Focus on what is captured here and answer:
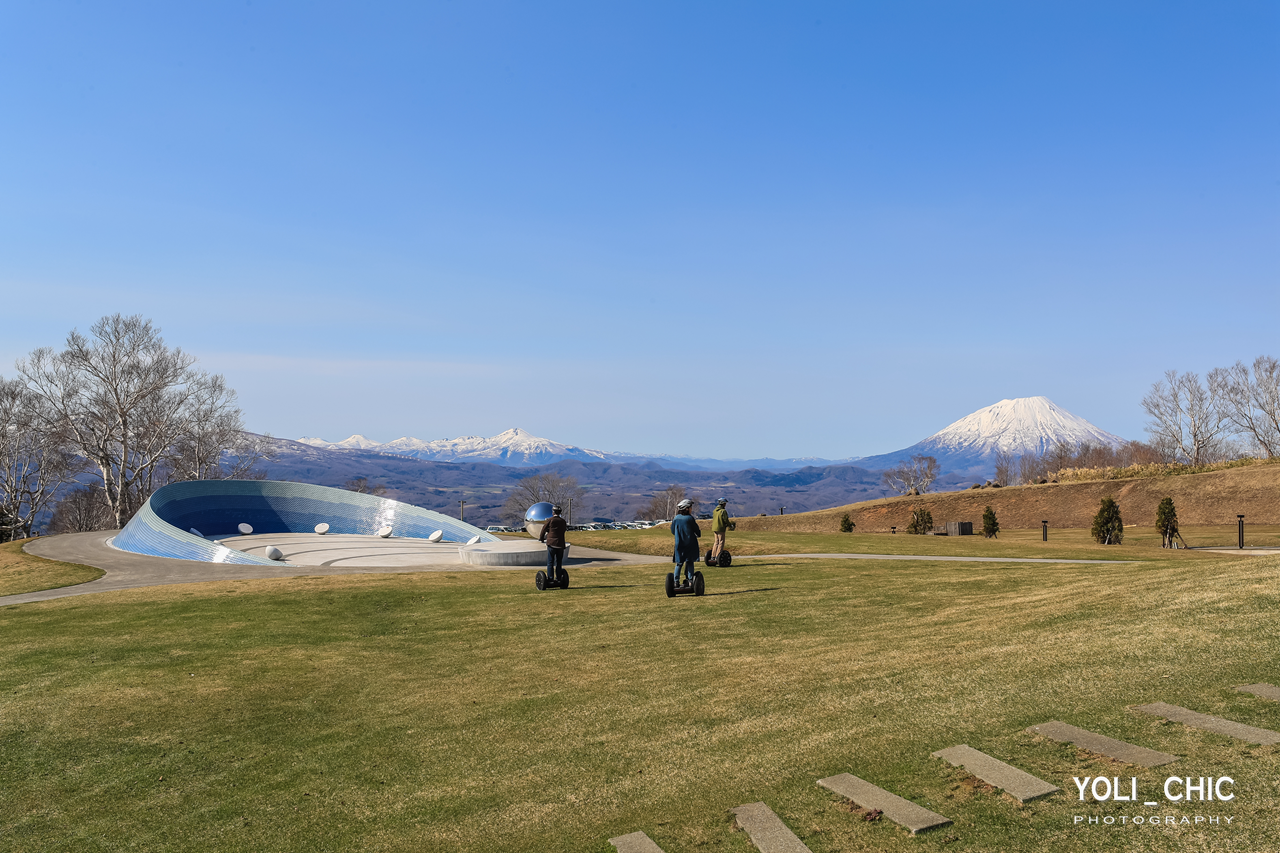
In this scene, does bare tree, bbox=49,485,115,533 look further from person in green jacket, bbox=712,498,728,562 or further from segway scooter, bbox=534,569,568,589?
person in green jacket, bbox=712,498,728,562

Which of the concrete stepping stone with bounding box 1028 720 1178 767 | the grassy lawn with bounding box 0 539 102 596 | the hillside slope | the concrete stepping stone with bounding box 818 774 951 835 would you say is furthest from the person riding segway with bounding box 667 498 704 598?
the hillside slope

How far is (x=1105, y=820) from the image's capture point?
488cm

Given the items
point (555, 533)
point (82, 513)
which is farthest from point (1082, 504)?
point (82, 513)

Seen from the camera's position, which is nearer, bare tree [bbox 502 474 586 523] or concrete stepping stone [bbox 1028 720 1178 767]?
concrete stepping stone [bbox 1028 720 1178 767]

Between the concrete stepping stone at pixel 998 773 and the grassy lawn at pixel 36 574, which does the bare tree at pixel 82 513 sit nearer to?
the grassy lawn at pixel 36 574

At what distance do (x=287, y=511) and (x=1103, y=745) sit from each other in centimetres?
5057

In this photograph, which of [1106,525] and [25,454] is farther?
[25,454]

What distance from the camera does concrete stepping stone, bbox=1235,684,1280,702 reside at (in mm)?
6519

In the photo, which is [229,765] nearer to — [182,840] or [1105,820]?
[182,840]

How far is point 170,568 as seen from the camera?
29.4 metres

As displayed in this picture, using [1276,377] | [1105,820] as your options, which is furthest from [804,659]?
[1276,377]

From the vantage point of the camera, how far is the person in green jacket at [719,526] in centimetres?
2149

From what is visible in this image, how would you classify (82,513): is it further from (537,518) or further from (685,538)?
(685,538)

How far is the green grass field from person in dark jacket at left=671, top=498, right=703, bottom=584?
302 cm
